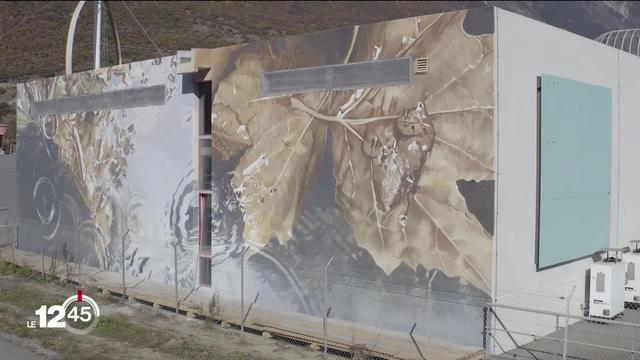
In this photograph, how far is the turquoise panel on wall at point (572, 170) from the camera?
460 inches

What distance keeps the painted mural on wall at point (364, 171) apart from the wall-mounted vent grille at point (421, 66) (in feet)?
0.31

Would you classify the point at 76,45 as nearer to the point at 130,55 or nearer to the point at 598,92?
the point at 130,55

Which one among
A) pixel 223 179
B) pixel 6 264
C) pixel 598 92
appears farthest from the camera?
pixel 6 264

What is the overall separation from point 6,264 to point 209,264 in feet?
22.7

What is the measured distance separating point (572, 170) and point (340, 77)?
4.53 m

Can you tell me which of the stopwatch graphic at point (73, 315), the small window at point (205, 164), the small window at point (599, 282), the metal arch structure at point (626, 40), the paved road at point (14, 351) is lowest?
the paved road at point (14, 351)

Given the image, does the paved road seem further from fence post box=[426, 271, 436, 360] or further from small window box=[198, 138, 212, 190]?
fence post box=[426, 271, 436, 360]

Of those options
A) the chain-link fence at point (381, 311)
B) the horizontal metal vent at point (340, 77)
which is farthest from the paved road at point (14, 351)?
the horizontal metal vent at point (340, 77)

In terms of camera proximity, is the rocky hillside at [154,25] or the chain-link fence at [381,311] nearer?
the chain-link fence at [381,311]

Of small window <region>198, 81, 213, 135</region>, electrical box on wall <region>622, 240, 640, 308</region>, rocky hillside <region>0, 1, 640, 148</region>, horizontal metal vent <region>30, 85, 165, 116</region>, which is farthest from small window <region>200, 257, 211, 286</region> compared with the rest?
rocky hillside <region>0, 1, 640, 148</region>

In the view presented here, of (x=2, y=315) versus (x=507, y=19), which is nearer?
(x=507, y=19)

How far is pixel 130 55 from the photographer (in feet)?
166

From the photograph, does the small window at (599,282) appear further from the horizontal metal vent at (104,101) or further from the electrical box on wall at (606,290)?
the horizontal metal vent at (104,101)

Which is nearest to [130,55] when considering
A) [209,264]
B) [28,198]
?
[28,198]
